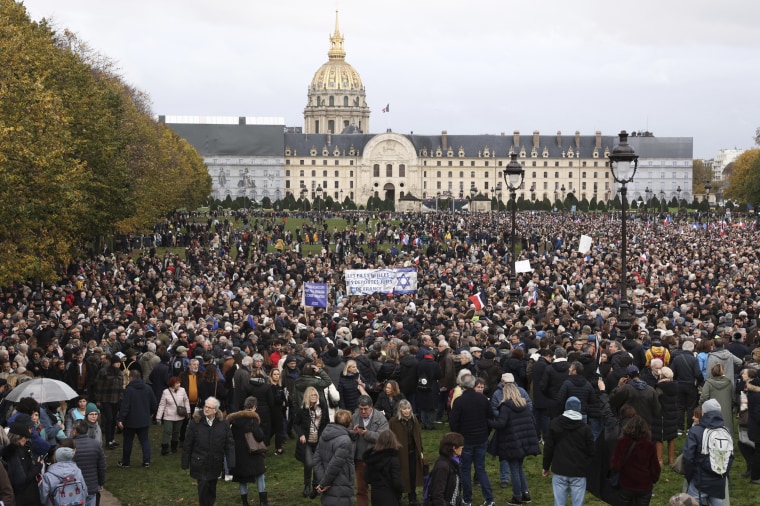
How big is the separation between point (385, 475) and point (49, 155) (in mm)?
17985

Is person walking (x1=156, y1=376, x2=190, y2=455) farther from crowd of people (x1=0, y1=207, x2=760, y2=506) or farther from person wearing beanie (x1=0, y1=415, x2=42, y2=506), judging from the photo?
person wearing beanie (x1=0, y1=415, x2=42, y2=506)

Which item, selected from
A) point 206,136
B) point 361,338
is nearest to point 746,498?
point 361,338

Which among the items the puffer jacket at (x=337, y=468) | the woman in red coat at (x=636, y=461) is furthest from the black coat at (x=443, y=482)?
the woman in red coat at (x=636, y=461)

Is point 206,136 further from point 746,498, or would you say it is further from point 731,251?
point 746,498

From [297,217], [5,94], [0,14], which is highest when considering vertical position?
[0,14]

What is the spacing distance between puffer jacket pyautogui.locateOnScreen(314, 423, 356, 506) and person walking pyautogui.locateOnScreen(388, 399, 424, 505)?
34.1 inches

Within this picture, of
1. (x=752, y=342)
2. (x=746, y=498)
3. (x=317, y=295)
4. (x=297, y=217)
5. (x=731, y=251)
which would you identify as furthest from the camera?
(x=297, y=217)

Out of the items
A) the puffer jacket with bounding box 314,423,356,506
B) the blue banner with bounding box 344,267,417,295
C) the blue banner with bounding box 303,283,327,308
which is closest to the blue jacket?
the puffer jacket with bounding box 314,423,356,506

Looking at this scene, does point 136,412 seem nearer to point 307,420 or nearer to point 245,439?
point 245,439

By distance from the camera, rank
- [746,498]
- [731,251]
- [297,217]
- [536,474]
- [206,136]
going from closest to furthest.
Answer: [746,498] < [536,474] < [731,251] < [297,217] < [206,136]

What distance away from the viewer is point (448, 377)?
48.4ft

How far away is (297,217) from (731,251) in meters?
47.8

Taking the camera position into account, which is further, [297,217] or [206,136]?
[206,136]

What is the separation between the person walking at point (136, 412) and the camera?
13.5 metres
